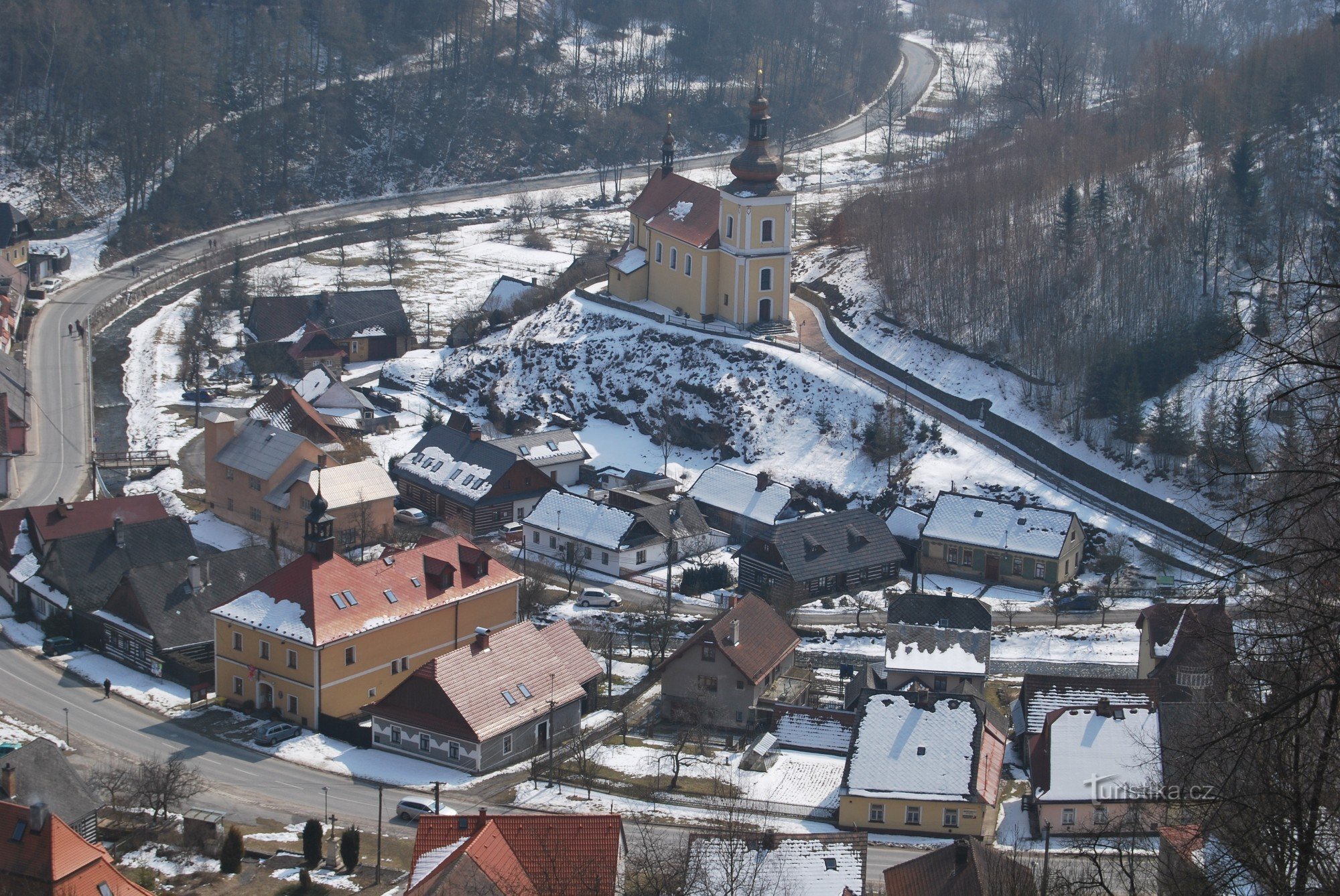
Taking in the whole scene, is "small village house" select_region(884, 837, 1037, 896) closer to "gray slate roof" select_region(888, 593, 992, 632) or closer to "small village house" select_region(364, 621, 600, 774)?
"small village house" select_region(364, 621, 600, 774)

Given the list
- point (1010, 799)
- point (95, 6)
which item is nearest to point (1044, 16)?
point (95, 6)

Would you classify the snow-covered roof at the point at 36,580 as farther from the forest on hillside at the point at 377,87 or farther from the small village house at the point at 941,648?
the forest on hillside at the point at 377,87

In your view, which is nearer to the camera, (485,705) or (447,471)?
(485,705)

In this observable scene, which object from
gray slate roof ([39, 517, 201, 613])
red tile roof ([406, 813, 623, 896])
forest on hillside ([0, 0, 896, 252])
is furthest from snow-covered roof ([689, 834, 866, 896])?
forest on hillside ([0, 0, 896, 252])

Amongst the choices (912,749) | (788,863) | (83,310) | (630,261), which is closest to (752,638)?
(912,749)

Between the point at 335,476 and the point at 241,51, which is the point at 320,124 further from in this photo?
the point at 335,476

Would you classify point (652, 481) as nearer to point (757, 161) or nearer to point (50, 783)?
point (757, 161)
